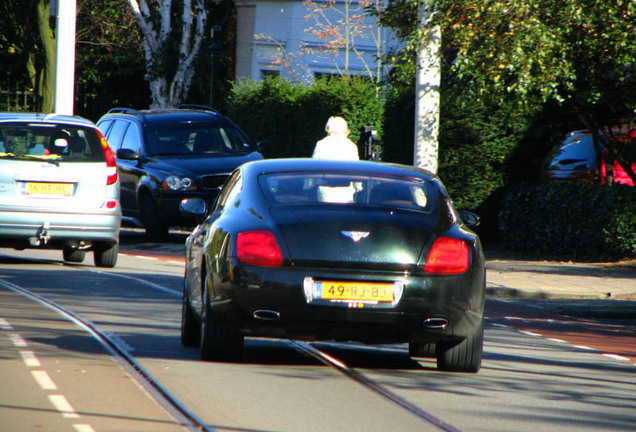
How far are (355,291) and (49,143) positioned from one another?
815cm

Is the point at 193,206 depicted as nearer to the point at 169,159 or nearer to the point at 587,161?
the point at 169,159

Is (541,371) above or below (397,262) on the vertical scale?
below

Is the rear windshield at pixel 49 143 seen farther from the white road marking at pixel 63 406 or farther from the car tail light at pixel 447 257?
Answer: the white road marking at pixel 63 406

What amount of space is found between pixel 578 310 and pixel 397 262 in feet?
18.8

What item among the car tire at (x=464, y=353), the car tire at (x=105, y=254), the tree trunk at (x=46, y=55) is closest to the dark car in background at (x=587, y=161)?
the car tire at (x=105, y=254)

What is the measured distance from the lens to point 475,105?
1961 cm

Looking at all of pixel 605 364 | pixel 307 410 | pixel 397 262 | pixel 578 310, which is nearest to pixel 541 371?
pixel 605 364

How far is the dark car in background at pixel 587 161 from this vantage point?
1950 centimetres

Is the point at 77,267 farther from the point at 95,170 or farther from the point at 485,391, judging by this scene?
the point at 485,391

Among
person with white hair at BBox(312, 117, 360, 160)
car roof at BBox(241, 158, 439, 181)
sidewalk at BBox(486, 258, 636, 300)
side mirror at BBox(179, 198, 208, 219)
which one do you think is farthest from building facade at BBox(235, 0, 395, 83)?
car roof at BBox(241, 158, 439, 181)

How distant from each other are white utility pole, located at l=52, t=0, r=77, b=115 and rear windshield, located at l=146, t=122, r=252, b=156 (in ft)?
13.9

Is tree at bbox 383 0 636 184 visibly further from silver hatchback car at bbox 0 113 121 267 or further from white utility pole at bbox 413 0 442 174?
silver hatchback car at bbox 0 113 121 267

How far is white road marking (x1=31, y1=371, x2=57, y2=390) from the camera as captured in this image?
Answer: 734 centimetres

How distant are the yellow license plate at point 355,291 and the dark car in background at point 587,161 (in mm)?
12074
